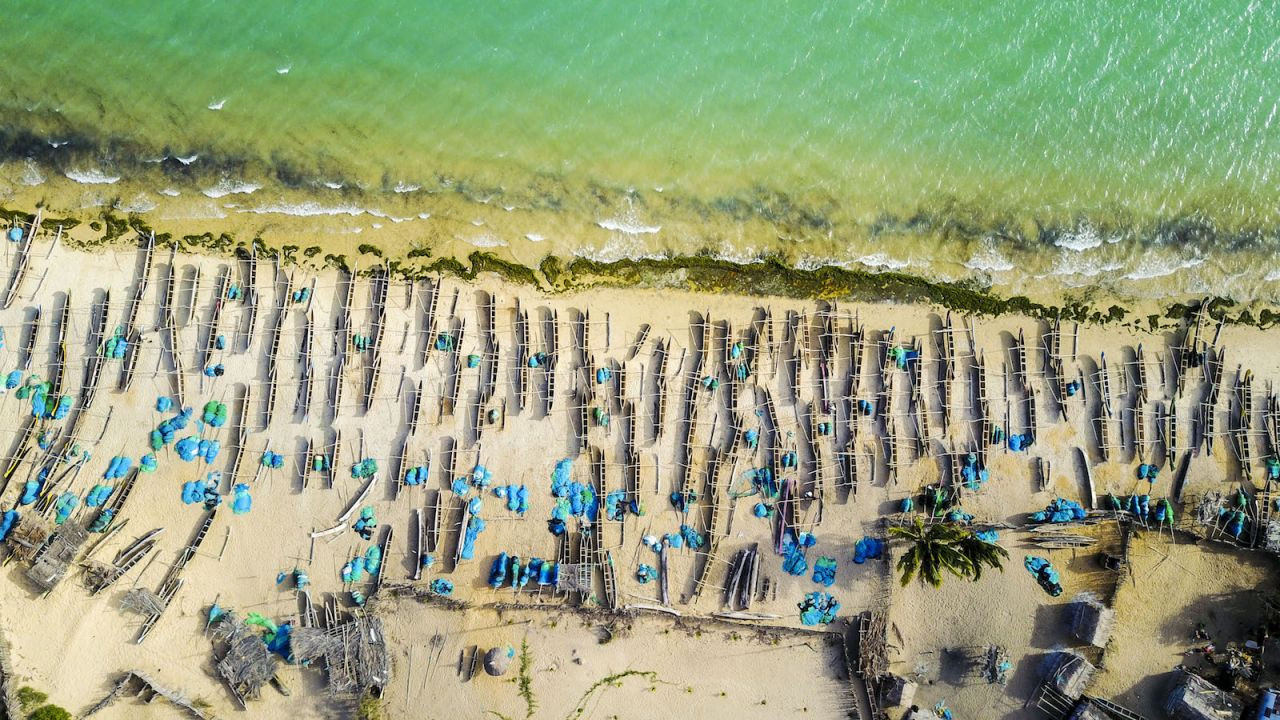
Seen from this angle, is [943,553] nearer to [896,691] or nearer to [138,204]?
[896,691]

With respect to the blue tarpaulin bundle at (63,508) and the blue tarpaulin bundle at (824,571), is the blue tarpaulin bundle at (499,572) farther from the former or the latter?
the blue tarpaulin bundle at (63,508)

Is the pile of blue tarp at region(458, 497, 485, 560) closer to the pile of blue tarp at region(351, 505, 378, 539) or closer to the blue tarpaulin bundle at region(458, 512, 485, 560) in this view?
the blue tarpaulin bundle at region(458, 512, 485, 560)

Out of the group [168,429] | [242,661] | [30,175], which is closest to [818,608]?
[242,661]

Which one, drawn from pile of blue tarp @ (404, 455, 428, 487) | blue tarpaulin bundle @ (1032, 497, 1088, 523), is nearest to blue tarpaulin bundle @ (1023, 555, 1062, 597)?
blue tarpaulin bundle @ (1032, 497, 1088, 523)

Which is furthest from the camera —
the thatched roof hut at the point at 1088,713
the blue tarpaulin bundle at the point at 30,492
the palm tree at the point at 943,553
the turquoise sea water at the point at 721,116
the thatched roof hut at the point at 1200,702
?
the turquoise sea water at the point at 721,116

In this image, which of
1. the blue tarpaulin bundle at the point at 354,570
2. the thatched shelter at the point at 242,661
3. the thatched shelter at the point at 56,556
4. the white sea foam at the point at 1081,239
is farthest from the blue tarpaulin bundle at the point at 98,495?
the white sea foam at the point at 1081,239

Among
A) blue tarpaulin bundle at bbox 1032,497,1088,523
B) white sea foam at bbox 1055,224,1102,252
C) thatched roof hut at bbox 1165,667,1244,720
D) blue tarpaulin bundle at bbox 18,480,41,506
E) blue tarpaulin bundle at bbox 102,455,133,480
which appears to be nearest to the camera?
thatched roof hut at bbox 1165,667,1244,720
